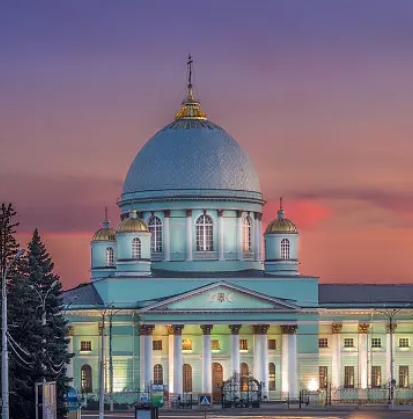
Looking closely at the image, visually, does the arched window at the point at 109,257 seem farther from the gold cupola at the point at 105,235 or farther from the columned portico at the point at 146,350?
the columned portico at the point at 146,350

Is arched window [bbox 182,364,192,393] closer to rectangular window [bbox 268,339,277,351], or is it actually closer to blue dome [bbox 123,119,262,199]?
rectangular window [bbox 268,339,277,351]

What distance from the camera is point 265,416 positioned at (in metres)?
116

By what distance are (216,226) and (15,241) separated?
55286 millimetres

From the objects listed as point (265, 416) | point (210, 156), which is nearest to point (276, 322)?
point (210, 156)

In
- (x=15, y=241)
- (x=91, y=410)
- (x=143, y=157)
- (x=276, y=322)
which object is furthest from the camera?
(x=143, y=157)

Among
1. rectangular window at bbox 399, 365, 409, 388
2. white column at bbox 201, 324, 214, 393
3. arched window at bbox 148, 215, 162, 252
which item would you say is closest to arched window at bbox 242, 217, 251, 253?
arched window at bbox 148, 215, 162, 252

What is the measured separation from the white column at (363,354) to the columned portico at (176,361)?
15306 mm

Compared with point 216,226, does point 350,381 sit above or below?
below

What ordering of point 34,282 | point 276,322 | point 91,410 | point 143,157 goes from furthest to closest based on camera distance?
1. point 143,157
2. point 276,322
3. point 91,410
4. point 34,282

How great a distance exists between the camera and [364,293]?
5994 inches

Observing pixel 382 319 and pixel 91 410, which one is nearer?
pixel 91 410

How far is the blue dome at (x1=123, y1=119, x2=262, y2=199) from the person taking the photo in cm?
14838

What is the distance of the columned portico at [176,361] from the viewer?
14038 cm

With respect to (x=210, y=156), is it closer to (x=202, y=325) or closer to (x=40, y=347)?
(x=202, y=325)
